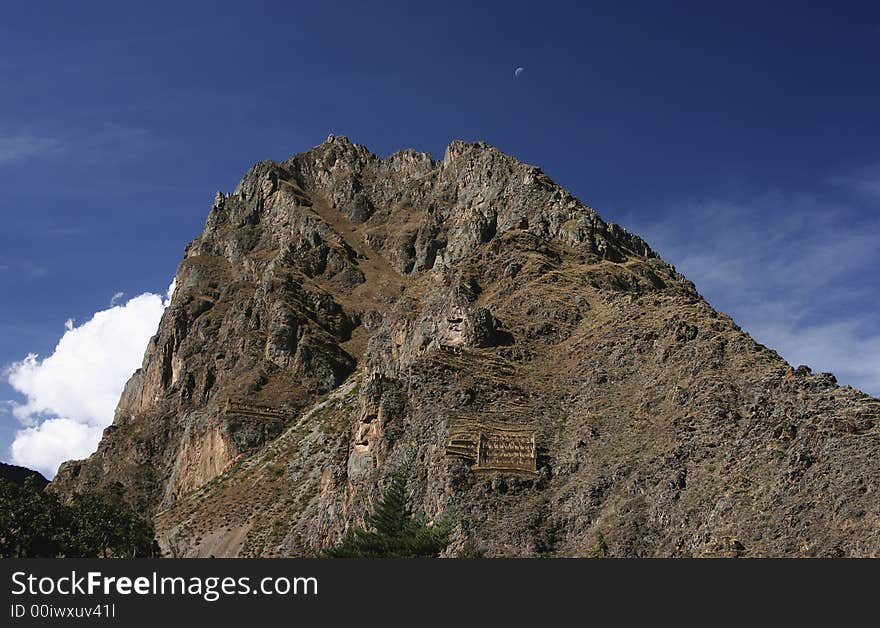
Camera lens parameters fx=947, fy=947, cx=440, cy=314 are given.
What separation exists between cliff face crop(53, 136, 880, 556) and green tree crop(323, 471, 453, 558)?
50.2 inches

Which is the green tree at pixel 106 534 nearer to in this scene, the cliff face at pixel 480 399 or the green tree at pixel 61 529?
the green tree at pixel 61 529

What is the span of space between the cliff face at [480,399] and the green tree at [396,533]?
1276 millimetres

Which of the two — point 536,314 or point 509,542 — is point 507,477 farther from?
point 536,314

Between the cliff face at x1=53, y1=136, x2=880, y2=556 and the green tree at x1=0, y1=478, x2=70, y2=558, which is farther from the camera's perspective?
the green tree at x1=0, y1=478, x2=70, y2=558

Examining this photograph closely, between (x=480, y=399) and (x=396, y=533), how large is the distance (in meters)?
13.7

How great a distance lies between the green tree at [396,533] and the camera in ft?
183

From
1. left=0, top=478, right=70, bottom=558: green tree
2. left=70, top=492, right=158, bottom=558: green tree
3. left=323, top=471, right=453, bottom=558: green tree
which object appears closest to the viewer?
left=323, top=471, right=453, bottom=558: green tree

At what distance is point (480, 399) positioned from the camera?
6900 centimetres

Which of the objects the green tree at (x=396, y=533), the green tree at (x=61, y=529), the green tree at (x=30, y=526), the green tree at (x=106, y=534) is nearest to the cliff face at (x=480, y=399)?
the green tree at (x=396, y=533)

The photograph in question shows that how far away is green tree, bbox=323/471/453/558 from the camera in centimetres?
5572

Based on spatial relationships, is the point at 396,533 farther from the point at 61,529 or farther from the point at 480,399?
the point at 61,529

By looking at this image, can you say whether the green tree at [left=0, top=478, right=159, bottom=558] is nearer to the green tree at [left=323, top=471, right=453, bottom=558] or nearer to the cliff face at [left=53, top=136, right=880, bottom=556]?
the cliff face at [left=53, top=136, right=880, bottom=556]

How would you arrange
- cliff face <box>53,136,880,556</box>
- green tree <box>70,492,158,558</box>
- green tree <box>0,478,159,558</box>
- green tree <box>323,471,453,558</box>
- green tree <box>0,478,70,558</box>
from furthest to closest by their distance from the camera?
1. green tree <box>70,492,158,558</box>
2. green tree <box>0,478,159,558</box>
3. green tree <box>0,478,70,558</box>
4. green tree <box>323,471,453,558</box>
5. cliff face <box>53,136,880,556</box>

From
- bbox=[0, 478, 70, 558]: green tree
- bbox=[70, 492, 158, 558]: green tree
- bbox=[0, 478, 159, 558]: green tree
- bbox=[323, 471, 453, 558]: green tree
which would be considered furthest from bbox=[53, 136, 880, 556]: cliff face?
bbox=[0, 478, 70, 558]: green tree
